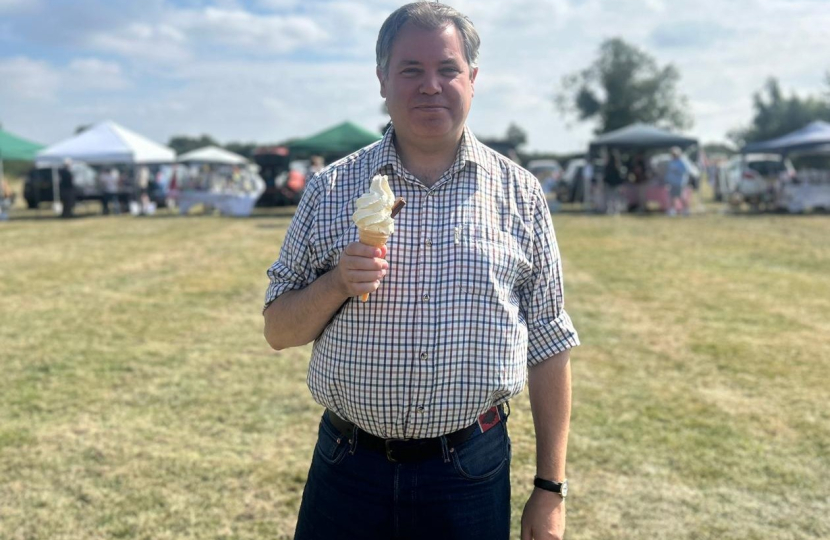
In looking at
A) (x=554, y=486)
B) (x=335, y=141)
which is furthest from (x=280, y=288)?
(x=335, y=141)

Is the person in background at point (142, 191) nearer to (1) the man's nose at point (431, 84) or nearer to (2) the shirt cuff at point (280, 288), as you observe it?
(2) the shirt cuff at point (280, 288)

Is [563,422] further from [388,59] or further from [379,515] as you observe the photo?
[388,59]

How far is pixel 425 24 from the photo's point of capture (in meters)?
1.62

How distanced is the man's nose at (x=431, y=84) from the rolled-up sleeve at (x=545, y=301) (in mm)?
385

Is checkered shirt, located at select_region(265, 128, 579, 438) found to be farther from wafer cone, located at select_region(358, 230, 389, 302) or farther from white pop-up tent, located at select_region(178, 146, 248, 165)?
white pop-up tent, located at select_region(178, 146, 248, 165)

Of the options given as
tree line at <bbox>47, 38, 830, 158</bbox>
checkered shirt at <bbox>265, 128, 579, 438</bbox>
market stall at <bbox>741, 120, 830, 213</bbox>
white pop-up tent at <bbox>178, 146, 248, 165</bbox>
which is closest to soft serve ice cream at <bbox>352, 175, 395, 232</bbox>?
checkered shirt at <bbox>265, 128, 579, 438</bbox>

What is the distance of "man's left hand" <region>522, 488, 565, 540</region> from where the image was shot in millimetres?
1807

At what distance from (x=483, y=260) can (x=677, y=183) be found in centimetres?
1973

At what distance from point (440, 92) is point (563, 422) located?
897 mm

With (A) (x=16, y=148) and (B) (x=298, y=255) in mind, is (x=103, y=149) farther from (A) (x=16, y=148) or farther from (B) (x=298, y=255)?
(B) (x=298, y=255)

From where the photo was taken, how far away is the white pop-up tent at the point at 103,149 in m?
21.7

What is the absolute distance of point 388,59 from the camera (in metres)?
1.67

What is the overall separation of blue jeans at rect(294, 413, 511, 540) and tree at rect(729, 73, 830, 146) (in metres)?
64.0

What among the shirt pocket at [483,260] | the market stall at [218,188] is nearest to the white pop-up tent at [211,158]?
the market stall at [218,188]
